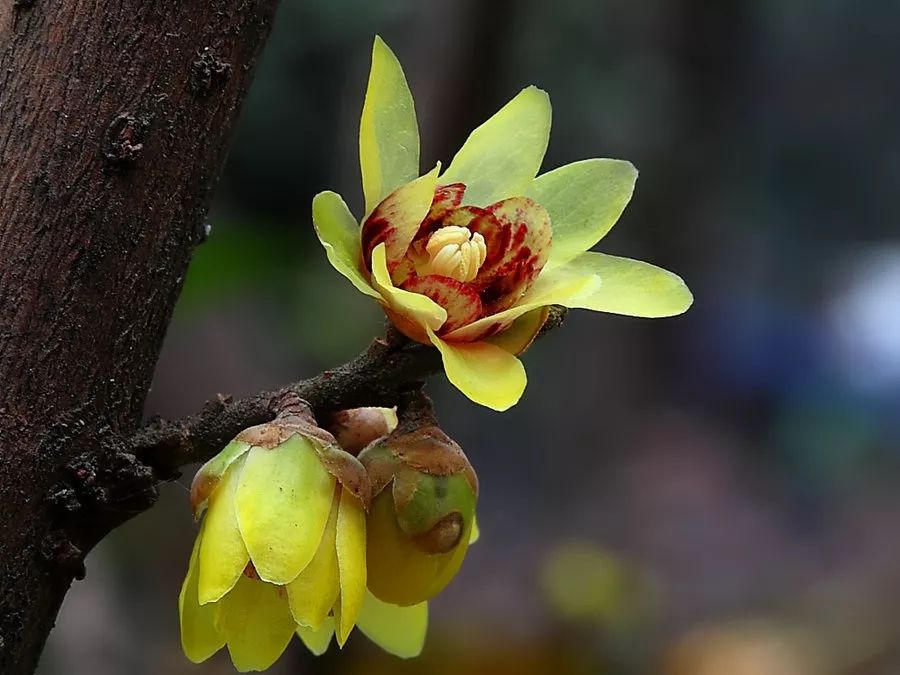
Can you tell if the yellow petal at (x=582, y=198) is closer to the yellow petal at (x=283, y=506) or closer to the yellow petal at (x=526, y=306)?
the yellow petal at (x=526, y=306)

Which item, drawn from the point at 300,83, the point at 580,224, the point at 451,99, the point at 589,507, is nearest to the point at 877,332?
the point at 589,507

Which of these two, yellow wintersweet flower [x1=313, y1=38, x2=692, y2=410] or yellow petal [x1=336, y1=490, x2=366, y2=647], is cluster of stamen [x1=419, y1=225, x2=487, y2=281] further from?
yellow petal [x1=336, y1=490, x2=366, y2=647]

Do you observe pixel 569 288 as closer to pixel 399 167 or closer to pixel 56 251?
pixel 399 167

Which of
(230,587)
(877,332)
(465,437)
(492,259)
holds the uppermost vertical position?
(492,259)

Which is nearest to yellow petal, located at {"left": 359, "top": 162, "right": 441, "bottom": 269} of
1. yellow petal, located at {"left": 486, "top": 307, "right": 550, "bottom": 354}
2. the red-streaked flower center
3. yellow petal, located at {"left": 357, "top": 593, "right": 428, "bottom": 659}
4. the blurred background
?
the red-streaked flower center

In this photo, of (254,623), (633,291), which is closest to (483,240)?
(633,291)

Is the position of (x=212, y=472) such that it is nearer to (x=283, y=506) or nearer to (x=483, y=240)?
(x=283, y=506)

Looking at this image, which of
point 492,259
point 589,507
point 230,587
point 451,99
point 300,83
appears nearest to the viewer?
point 230,587
